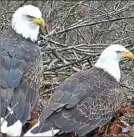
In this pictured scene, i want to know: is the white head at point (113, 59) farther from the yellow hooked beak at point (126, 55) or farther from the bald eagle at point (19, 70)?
the bald eagle at point (19, 70)

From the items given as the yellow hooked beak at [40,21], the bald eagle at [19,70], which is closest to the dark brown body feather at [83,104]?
the bald eagle at [19,70]

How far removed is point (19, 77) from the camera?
5.80 meters

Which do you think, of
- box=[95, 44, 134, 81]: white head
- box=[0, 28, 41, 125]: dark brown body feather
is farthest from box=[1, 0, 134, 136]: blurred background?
box=[0, 28, 41, 125]: dark brown body feather

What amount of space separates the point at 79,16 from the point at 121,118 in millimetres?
2811

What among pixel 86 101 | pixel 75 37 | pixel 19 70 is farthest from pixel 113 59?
pixel 75 37

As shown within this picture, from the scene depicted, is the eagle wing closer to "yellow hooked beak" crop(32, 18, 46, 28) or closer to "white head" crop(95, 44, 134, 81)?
"white head" crop(95, 44, 134, 81)

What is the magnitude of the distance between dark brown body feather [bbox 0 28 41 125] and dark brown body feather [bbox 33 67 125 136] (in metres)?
0.28

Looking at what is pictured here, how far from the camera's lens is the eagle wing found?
550 cm

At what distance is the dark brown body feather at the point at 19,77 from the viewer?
221 inches

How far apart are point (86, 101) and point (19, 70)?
28.3 inches

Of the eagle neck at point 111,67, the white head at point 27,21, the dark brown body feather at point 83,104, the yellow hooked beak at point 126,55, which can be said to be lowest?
the dark brown body feather at point 83,104

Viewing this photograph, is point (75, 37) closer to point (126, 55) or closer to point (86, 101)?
point (126, 55)

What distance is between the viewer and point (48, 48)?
22.3ft

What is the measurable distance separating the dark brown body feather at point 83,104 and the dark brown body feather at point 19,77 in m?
0.28
